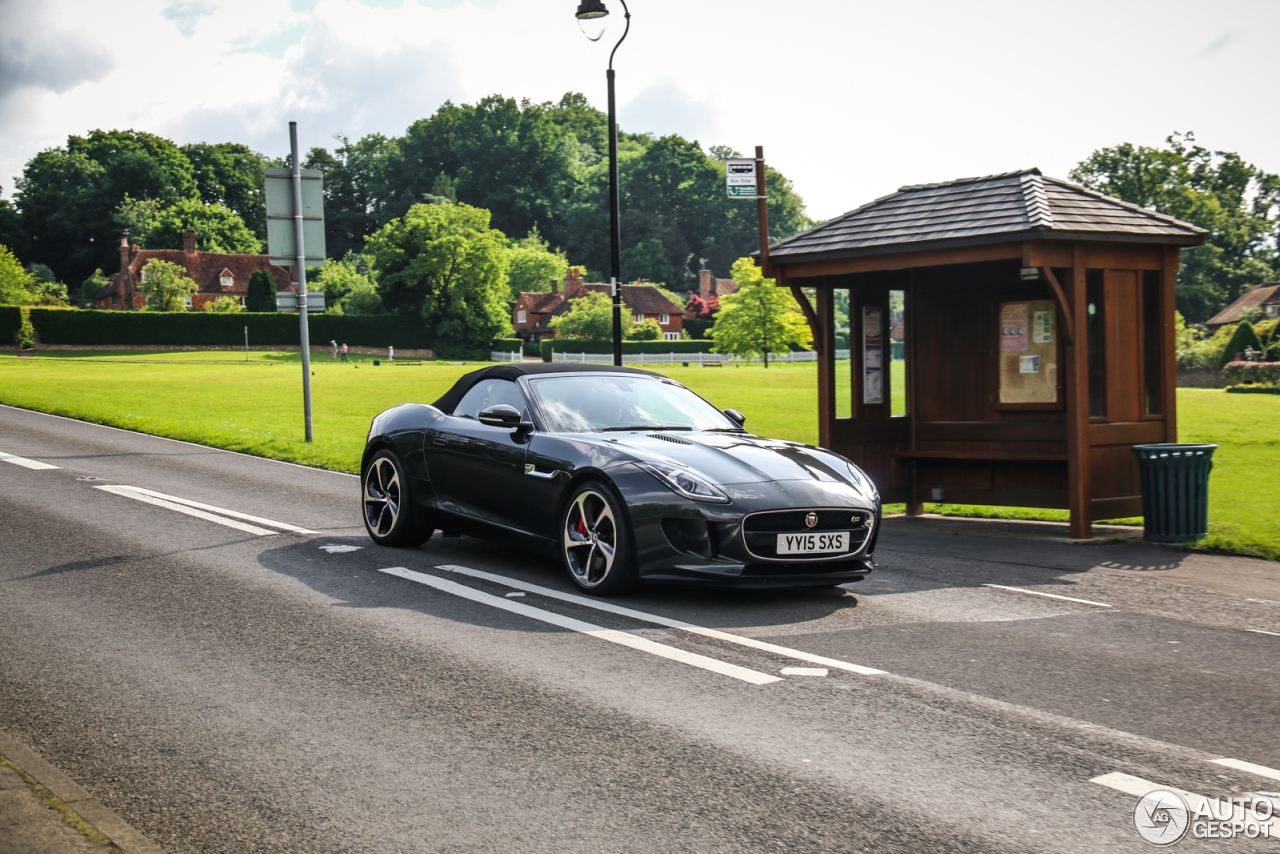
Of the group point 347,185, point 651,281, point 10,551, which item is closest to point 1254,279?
point 651,281

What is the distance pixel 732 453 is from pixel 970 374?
568 cm

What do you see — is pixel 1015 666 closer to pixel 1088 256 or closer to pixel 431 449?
pixel 431 449

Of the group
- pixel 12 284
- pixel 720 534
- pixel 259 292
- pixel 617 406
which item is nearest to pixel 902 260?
pixel 617 406

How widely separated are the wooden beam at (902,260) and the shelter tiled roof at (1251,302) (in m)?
86.3

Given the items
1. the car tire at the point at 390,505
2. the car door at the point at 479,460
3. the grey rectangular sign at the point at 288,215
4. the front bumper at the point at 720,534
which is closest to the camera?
the front bumper at the point at 720,534

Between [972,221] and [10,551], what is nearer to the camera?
[10,551]

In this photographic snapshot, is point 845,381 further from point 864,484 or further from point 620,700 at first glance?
point 620,700

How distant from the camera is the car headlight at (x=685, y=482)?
6.93m

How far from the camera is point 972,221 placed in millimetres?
11102

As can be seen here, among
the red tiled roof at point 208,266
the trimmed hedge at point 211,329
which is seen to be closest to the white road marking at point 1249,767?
the trimmed hedge at point 211,329

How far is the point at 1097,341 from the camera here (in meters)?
11.3

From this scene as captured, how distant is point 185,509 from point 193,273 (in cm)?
9836

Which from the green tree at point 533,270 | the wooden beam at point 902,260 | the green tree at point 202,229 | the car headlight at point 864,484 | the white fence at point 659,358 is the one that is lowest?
the car headlight at point 864,484

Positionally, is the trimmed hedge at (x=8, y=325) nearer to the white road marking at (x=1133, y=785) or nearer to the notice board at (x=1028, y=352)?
the notice board at (x=1028, y=352)
